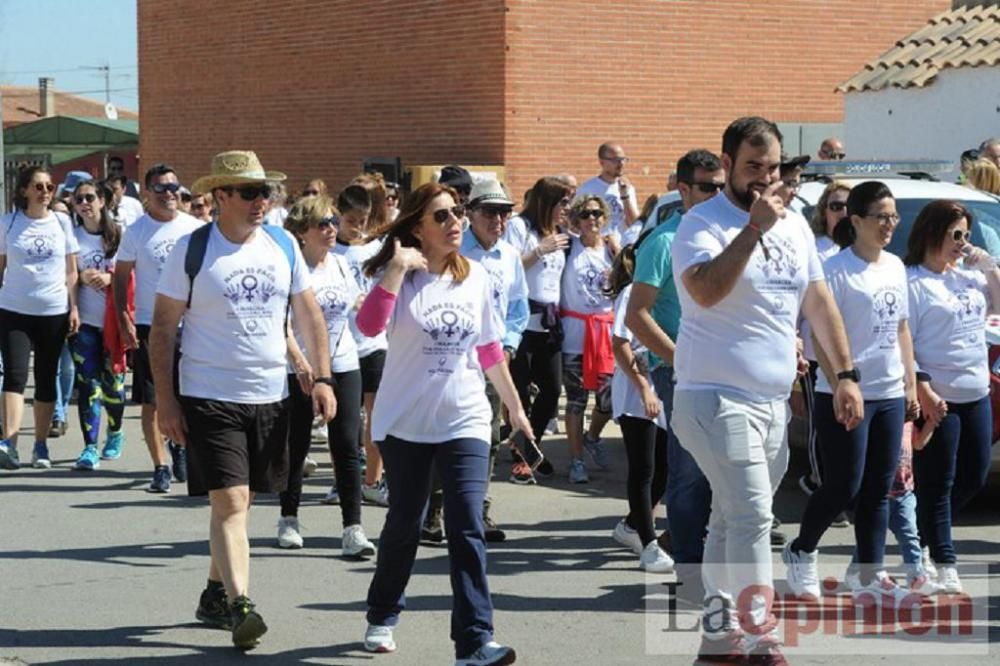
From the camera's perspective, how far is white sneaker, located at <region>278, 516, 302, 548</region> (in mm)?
9336

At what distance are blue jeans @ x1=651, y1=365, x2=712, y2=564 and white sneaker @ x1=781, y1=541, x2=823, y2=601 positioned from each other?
1.64ft

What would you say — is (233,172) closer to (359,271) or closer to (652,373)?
(652,373)

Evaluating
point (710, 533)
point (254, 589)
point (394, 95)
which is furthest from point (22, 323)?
point (394, 95)

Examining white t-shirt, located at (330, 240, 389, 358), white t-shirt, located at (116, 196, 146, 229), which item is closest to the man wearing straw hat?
white t-shirt, located at (330, 240, 389, 358)

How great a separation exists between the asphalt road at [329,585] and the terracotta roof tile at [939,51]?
8.54 meters

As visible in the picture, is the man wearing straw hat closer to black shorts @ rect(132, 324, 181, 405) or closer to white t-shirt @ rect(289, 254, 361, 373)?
white t-shirt @ rect(289, 254, 361, 373)

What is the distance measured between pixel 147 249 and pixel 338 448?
2573 mm

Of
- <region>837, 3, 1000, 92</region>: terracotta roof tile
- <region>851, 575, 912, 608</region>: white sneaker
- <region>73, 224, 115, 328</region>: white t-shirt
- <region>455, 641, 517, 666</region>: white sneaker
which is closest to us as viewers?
<region>455, 641, 517, 666</region>: white sneaker

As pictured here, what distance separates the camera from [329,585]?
846 cm

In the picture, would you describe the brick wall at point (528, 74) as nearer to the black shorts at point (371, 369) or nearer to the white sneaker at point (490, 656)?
the black shorts at point (371, 369)

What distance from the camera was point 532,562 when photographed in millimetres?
9000

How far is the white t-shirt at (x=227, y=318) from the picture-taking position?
721 cm

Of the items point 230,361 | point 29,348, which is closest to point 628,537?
point 230,361

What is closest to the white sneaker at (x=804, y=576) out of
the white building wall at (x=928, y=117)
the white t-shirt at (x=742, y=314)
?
the white t-shirt at (x=742, y=314)
